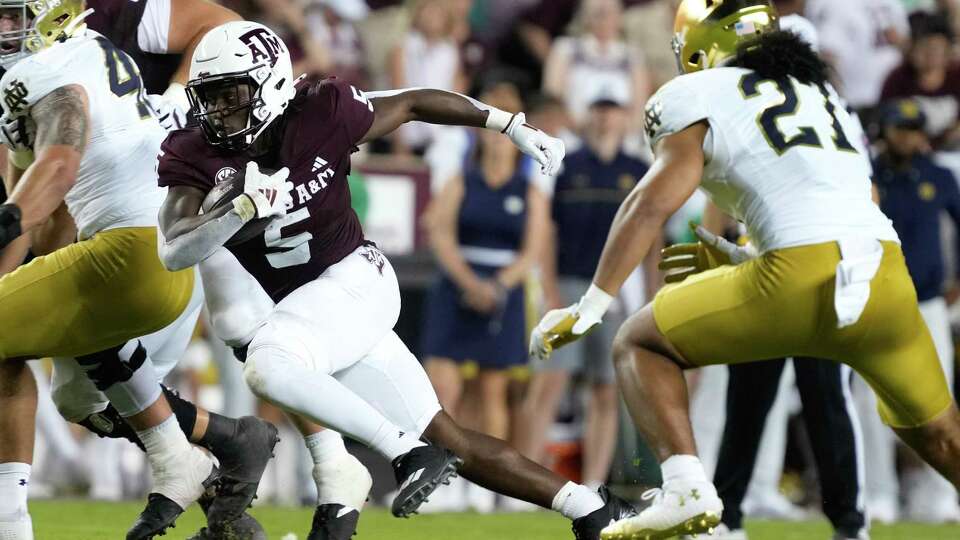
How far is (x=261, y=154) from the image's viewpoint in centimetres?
510

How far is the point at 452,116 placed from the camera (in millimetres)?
5371

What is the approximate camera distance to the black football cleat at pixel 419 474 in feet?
15.0

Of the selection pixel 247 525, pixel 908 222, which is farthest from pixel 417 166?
pixel 247 525

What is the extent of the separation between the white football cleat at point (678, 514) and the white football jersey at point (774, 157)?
781mm

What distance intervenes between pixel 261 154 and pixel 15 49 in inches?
40.9

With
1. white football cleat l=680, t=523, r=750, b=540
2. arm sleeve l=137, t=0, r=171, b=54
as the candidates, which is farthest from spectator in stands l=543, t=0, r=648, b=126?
white football cleat l=680, t=523, r=750, b=540

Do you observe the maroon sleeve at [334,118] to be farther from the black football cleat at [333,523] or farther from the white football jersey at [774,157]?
the black football cleat at [333,523]

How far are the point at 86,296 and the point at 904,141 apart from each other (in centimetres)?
465

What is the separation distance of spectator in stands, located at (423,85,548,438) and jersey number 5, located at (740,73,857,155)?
3890 mm

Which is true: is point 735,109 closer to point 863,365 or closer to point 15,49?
point 863,365

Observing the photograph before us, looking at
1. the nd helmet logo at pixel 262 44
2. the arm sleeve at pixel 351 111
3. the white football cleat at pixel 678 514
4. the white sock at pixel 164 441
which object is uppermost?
the nd helmet logo at pixel 262 44

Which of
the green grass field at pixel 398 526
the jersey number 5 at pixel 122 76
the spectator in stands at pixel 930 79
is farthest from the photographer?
the spectator in stands at pixel 930 79

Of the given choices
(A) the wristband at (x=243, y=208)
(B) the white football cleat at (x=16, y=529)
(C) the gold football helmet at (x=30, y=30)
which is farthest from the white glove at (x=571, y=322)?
(C) the gold football helmet at (x=30, y=30)

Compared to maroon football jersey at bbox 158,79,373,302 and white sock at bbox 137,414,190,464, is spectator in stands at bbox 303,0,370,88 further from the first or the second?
maroon football jersey at bbox 158,79,373,302
